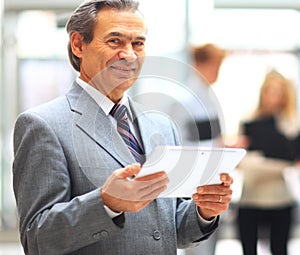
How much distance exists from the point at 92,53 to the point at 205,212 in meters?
0.51

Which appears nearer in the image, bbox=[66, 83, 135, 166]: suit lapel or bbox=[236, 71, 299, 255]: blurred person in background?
bbox=[66, 83, 135, 166]: suit lapel

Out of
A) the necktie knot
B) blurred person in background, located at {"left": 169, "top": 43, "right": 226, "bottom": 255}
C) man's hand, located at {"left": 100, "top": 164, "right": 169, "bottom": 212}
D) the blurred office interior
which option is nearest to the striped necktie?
the necktie knot

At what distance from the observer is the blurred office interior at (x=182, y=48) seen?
7383 millimetres

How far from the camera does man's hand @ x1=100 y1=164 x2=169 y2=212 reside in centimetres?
167

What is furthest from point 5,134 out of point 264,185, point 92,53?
point 92,53

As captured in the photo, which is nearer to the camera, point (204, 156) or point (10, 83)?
point (204, 156)

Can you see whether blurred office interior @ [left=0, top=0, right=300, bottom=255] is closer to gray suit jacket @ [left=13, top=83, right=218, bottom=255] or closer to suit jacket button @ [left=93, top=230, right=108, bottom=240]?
gray suit jacket @ [left=13, top=83, right=218, bottom=255]

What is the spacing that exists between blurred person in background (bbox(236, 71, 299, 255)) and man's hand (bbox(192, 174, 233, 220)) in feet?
9.88

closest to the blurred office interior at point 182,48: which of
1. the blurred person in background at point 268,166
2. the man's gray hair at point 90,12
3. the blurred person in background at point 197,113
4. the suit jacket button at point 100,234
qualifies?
the blurred person in background at point 268,166

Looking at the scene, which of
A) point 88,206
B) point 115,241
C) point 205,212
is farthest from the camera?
point 205,212

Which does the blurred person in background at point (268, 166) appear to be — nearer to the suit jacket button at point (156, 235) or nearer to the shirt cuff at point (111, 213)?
the suit jacket button at point (156, 235)

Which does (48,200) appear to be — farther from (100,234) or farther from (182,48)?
(182,48)

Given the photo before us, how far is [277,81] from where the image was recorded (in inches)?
197

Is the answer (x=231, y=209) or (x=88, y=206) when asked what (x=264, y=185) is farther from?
(x=88, y=206)
